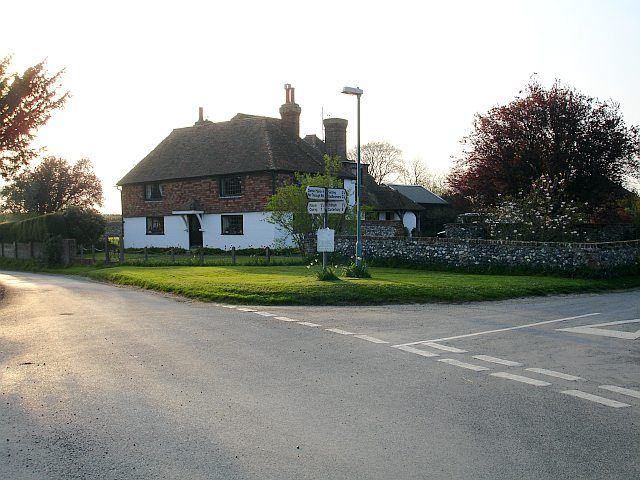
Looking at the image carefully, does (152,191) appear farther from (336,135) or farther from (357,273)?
(357,273)

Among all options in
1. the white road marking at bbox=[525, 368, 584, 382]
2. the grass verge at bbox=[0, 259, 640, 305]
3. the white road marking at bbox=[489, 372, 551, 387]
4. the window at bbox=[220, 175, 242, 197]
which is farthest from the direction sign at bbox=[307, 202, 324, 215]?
the window at bbox=[220, 175, 242, 197]

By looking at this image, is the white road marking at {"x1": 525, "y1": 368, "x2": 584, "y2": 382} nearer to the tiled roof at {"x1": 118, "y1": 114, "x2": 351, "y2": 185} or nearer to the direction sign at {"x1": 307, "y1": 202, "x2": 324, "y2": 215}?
the direction sign at {"x1": 307, "y1": 202, "x2": 324, "y2": 215}

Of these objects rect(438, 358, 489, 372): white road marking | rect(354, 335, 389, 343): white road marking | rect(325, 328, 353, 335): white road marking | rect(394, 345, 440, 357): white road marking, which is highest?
rect(325, 328, 353, 335): white road marking

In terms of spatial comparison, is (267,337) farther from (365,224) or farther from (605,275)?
(365,224)

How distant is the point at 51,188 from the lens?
67.8 metres

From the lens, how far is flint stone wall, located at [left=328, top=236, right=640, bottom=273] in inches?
867

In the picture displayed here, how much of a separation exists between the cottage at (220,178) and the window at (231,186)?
64 mm

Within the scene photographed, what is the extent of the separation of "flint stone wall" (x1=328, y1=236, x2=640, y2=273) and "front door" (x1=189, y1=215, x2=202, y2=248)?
19116 mm

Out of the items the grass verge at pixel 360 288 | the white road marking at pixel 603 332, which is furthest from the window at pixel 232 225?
the white road marking at pixel 603 332

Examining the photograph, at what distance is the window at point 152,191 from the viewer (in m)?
46.1

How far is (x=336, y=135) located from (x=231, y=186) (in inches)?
341

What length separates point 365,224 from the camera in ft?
123

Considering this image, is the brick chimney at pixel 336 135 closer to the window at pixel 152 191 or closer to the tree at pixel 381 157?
the window at pixel 152 191

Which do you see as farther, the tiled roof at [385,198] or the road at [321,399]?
the tiled roof at [385,198]
